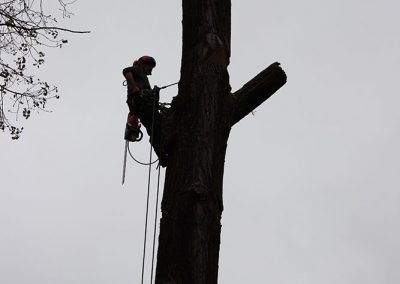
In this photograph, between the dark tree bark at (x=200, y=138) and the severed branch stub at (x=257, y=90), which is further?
the severed branch stub at (x=257, y=90)

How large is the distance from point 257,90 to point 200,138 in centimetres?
66

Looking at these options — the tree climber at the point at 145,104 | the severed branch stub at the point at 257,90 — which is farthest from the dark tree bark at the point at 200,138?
the tree climber at the point at 145,104

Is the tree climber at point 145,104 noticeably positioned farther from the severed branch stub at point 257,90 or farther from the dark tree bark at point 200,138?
the severed branch stub at point 257,90

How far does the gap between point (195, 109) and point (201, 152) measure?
12.1 inches

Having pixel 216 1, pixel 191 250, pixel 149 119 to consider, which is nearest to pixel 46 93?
pixel 149 119

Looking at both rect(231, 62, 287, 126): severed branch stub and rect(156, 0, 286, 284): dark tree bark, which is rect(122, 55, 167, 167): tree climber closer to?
rect(156, 0, 286, 284): dark tree bark

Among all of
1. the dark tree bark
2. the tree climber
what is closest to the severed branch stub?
the dark tree bark

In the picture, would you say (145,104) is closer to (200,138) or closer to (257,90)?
(257,90)

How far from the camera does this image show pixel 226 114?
3.35 meters

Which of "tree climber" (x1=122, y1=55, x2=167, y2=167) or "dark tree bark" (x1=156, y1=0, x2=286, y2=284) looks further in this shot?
"tree climber" (x1=122, y1=55, x2=167, y2=167)

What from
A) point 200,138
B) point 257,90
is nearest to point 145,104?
point 257,90

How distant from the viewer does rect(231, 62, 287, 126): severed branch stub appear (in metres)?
3.52

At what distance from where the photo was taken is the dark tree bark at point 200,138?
2.83m

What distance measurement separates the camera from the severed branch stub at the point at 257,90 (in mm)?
3523
